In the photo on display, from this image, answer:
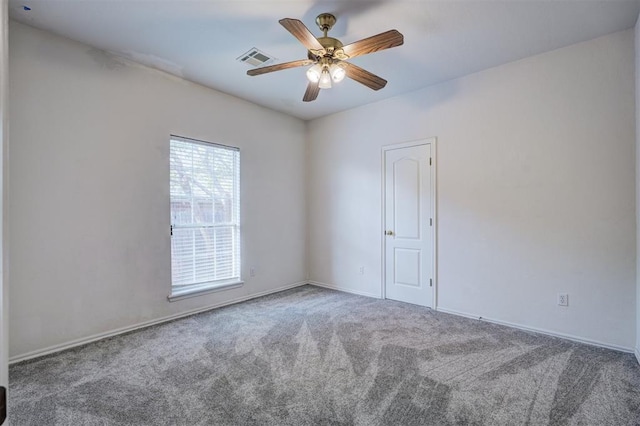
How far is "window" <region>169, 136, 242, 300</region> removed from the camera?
12.0 ft

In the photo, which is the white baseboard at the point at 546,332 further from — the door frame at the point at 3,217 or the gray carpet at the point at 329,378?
the door frame at the point at 3,217

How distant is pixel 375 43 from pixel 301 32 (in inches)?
21.3

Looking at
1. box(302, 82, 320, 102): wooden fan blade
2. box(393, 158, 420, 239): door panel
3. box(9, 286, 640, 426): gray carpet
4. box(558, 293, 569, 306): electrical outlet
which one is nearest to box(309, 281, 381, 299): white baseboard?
box(393, 158, 420, 239): door panel

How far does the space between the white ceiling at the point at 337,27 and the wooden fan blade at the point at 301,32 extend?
34 cm

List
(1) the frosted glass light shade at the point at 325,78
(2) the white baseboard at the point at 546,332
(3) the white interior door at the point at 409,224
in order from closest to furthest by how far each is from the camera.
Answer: (1) the frosted glass light shade at the point at 325,78 → (2) the white baseboard at the point at 546,332 → (3) the white interior door at the point at 409,224

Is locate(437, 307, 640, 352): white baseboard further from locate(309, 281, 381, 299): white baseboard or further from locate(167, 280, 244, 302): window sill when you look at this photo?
locate(167, 280, 244, 302): window sill

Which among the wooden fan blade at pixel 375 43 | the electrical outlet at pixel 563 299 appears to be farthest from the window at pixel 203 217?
the electrical outlet at pixel 563 299

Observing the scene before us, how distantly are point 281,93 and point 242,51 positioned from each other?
42.7 inches

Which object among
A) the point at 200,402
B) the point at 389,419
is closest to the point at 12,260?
the point at 200,402

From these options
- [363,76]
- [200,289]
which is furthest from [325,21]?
[200,289]

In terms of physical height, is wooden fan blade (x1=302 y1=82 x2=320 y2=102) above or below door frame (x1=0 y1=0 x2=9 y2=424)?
above

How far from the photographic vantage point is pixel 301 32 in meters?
2.12

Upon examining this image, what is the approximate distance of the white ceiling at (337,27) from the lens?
2.38 meters

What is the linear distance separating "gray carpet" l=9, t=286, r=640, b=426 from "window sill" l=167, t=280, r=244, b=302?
34cm
